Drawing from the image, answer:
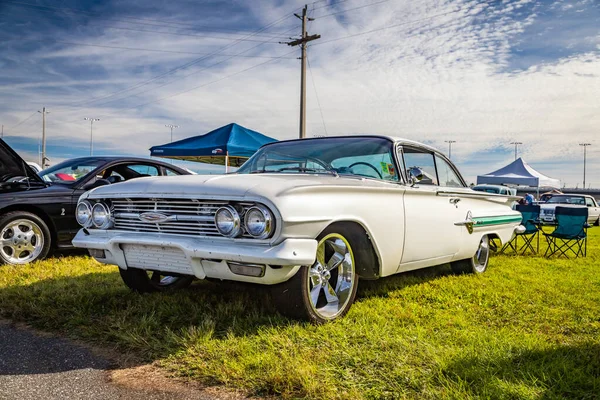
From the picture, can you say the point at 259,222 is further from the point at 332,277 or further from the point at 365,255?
the point at 365,255

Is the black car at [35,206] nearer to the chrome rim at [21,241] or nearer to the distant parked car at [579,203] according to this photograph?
the chrome rim at [21,241]

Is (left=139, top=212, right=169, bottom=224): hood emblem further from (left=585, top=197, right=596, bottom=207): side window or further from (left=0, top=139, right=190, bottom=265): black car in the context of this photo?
(left=585, top=197, right=596, bottom=207): side window

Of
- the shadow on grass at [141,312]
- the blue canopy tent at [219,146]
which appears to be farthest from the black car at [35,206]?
the blue canopy tent at [219,146]

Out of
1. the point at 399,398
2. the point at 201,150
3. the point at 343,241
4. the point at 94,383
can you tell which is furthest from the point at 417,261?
the point at 201,150

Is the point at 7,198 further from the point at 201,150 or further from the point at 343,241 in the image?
the point at 201,150

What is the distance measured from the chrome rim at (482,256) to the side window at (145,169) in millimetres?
4412

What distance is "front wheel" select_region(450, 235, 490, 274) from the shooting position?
5.57m

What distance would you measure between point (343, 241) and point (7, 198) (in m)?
4.19

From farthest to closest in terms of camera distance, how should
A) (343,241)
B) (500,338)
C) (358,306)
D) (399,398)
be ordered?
(358,306) → (343,241) → (500,338) → (399,398)

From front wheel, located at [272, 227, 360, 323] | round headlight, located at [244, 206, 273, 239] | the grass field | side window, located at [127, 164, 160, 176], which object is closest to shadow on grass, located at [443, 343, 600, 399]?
the grass field

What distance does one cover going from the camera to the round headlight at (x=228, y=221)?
2967mm

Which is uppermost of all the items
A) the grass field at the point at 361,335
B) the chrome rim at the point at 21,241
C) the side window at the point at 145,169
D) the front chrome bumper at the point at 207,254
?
the side window at the point at 145,169

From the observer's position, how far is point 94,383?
2.53 metres

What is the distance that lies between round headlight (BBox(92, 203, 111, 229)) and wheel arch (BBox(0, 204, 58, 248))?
2.56m
